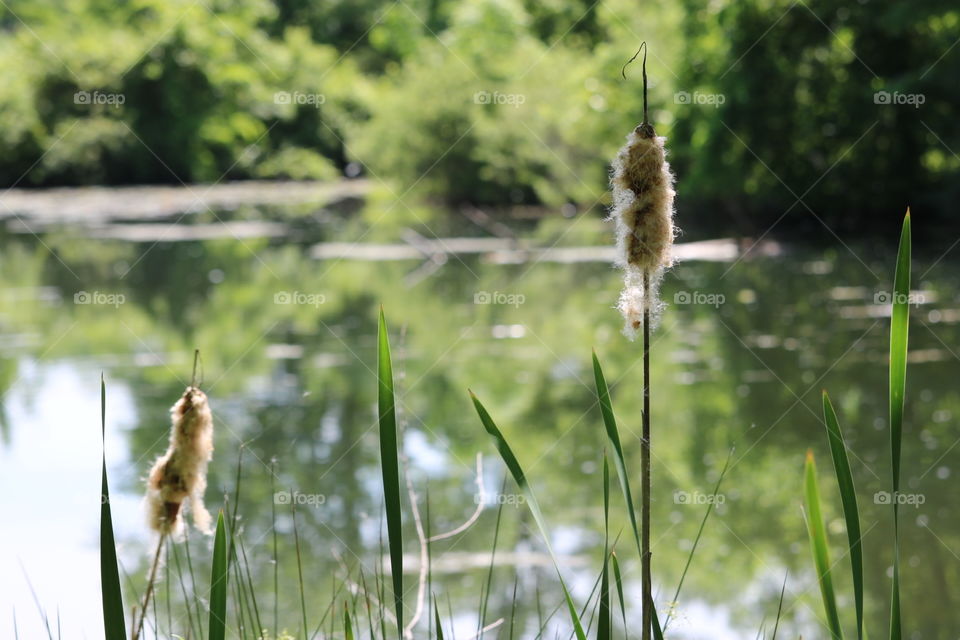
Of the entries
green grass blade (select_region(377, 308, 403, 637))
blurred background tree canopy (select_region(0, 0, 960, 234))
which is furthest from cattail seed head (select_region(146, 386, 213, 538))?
blurred background tree canopy (select_region(0, 0, 960, 234))

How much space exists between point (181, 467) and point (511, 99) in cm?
1629

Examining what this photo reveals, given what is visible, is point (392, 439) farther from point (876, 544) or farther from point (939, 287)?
point (939, 287)

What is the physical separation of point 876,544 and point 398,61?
1590 inches

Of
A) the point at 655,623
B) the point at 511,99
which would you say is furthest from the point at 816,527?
the point at 511,99

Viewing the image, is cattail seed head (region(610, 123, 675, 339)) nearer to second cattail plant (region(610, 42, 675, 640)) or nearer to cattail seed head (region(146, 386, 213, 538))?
second cattail plant (region(610, 42, 675, 640))

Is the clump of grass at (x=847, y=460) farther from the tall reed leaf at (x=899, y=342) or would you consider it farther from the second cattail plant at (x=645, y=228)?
the second cattail plant at (x=645, y=228)

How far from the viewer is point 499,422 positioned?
23.4ft

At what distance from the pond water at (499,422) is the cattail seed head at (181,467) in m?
0.40

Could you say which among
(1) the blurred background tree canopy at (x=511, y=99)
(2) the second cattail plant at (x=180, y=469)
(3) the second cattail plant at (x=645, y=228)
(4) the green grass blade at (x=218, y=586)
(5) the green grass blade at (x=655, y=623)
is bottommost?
(5) the green grass blade at (x=655, y=623)

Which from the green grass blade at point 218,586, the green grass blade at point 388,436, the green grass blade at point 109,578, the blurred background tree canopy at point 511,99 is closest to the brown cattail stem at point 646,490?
the green grass blade at point 388,436

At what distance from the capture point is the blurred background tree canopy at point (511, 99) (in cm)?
1681

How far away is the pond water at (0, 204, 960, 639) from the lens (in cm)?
470

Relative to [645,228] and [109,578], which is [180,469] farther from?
[645,228]

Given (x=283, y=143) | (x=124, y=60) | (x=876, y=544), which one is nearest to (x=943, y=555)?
(x=876, y=544)
